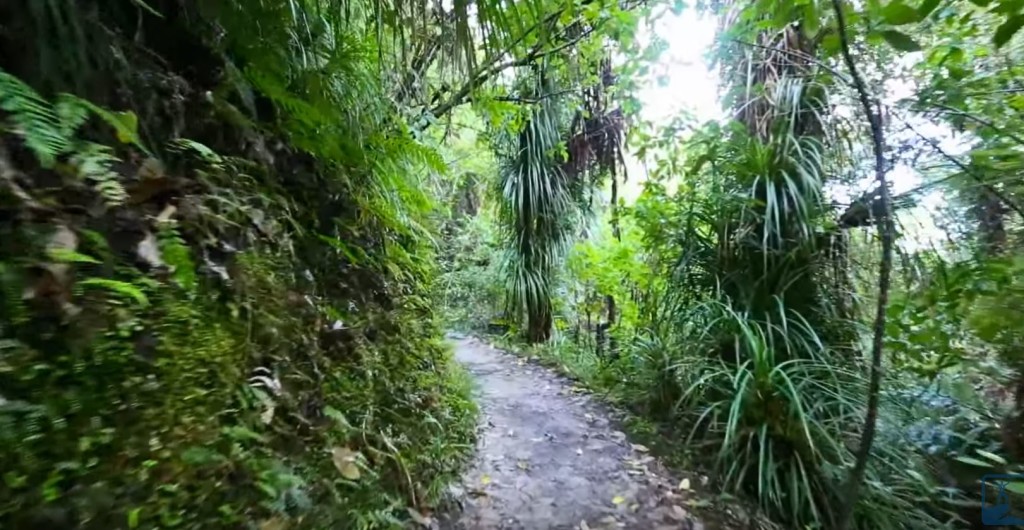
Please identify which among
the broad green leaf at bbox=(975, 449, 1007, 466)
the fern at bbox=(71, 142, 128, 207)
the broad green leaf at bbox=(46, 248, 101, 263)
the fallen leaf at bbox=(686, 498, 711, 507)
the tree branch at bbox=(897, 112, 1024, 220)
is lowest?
the fallen leaf at bbox=(686, 498, 711, 507)

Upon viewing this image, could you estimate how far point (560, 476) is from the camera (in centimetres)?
299

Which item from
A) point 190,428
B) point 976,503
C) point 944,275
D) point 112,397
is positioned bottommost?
point 976,503

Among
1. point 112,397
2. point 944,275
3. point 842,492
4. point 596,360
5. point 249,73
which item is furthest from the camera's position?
point 596,360

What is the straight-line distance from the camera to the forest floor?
101 inches

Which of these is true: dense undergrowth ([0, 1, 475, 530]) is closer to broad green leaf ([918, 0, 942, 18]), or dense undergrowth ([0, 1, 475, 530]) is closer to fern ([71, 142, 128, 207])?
fern ([71, 142, 128, 207])

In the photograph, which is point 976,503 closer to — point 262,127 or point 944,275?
point 944,275

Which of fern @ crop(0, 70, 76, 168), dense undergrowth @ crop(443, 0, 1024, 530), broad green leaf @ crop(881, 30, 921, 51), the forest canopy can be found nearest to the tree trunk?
the forest canopy

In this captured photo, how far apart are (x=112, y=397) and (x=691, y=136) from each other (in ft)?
11.8

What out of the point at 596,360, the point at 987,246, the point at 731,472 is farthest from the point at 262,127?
the point at 596,360

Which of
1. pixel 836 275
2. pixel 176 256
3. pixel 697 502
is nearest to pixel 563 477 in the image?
pixel 697 502

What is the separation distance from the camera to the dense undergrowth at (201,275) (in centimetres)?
102

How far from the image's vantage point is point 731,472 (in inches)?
116

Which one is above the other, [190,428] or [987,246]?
[987,246]

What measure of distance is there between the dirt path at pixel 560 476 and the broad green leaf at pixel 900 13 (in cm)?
219
